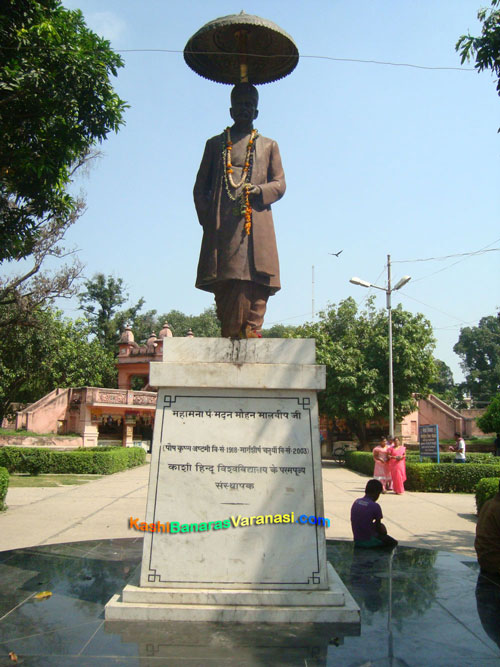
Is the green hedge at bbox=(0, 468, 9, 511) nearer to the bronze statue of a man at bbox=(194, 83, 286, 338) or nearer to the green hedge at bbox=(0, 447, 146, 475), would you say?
the bronze statue of a man at bbox=(194, 83, 286, 338)

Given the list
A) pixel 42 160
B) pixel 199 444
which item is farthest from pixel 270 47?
pixel 42 160

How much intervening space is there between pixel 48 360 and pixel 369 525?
3086 cm

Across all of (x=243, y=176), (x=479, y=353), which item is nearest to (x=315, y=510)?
(x=243, y=176)

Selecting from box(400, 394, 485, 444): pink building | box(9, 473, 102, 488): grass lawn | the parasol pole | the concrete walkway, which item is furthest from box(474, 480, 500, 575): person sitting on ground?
box(400, 394, 485, 444): pink building

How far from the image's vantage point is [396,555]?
620 centimetres

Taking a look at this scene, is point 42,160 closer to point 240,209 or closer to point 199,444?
point 240,209

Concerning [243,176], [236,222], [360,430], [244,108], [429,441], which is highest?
[244,108]

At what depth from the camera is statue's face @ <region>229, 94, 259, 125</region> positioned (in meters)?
5.39

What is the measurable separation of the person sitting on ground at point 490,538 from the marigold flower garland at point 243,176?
3.38 m

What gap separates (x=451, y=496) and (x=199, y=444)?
12.4 m

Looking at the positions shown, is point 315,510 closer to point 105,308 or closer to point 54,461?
point 54,461

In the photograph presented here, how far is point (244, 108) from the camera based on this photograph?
539 cm

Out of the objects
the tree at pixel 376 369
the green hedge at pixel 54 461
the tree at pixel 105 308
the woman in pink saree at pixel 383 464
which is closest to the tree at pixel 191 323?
the tree at pixel 105 308

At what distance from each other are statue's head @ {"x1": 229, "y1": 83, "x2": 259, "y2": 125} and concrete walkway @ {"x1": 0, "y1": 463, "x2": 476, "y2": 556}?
5936mm
